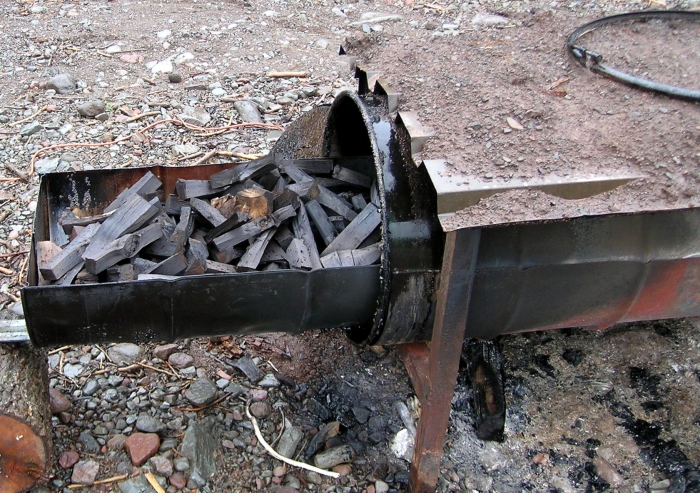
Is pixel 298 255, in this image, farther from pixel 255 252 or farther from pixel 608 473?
pixel 608 473

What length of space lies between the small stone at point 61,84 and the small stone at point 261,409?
4.02 meters

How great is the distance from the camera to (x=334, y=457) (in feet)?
9.66

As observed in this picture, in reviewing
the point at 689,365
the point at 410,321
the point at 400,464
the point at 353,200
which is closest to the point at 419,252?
the point at 410,321

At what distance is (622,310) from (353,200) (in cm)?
130

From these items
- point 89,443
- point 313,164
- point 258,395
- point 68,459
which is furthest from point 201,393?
point 313,164

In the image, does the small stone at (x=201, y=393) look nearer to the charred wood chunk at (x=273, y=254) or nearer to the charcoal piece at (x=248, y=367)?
the charcoal piece at (x=248, y=367)

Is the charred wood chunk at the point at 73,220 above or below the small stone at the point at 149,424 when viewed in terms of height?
above

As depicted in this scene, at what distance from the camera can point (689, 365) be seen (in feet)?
11.4

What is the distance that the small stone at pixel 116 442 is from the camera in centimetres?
292

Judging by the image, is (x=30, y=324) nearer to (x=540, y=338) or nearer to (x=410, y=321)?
(x=410, y=321)

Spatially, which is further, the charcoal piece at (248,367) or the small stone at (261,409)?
the charcoal piece at (248,367)

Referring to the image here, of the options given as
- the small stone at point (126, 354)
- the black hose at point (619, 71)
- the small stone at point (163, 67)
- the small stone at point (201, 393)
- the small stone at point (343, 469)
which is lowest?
the small stone at point (343, 469)

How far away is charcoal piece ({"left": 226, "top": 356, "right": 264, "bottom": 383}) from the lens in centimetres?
333

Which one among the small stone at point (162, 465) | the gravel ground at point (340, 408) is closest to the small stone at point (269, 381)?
the gravel ground at point (340, 408)
